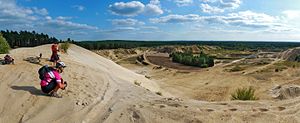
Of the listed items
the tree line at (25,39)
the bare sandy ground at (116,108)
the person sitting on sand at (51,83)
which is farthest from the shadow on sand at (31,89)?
the tree line at (25,39)

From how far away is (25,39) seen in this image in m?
94.0

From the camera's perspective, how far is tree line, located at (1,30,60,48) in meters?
88.4

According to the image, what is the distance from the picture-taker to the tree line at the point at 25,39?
88.4 m

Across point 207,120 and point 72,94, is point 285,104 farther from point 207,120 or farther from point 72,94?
point 72,94

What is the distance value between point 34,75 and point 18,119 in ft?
15.4

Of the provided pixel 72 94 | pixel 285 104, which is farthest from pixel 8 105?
pixel 285 104

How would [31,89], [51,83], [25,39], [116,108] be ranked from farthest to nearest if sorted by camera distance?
[25,39] → [31,89] → [51,83] → [116,108]

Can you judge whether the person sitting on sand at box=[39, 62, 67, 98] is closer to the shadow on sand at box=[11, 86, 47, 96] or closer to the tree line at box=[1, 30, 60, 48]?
the shadow on sand at box=[11, 86, 47, 96]

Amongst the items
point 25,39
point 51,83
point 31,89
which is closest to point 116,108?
point 51,83

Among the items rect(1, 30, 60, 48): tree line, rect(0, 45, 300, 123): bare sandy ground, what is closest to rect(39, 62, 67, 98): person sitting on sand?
rect(0, 45, 300, 123): bare sandy ground

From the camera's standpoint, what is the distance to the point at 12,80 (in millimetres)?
14555

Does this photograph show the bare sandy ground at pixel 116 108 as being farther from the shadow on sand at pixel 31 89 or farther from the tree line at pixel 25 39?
the tree line at pixel 25 39

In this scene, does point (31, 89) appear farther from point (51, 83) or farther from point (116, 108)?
point (116, 108)

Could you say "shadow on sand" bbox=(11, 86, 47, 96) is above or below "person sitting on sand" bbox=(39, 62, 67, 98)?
below
